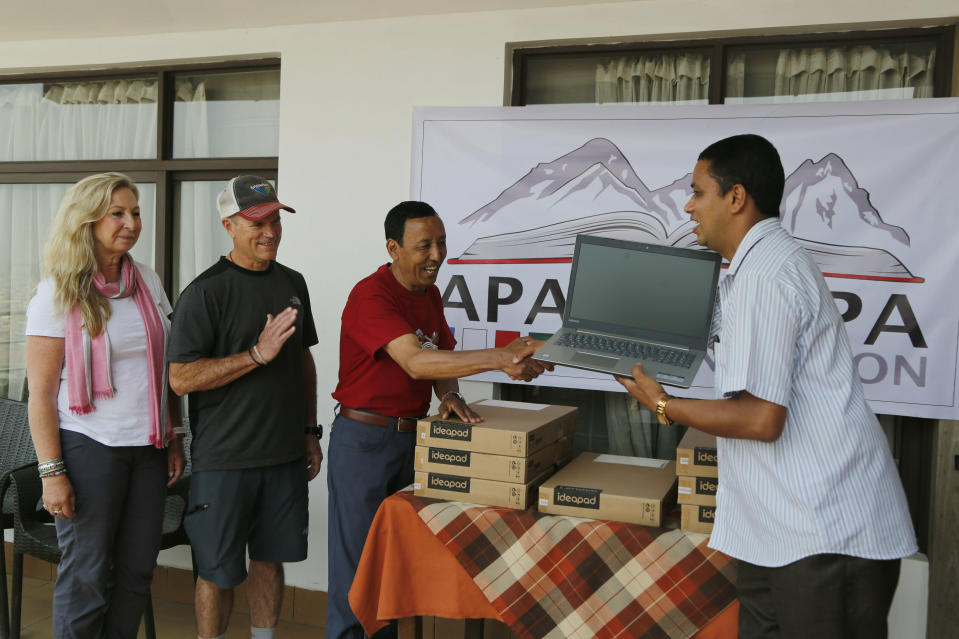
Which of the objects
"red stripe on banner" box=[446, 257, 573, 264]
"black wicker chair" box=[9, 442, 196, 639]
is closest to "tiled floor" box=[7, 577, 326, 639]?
"black wicker chair" box=[9, 442, 196, 639]

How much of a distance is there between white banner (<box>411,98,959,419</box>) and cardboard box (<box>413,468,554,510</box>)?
1146mm

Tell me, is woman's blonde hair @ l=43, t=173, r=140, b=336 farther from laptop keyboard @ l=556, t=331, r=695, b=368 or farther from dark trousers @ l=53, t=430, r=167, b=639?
laptop keyboard @ l=556, t=331, r=695, b=368

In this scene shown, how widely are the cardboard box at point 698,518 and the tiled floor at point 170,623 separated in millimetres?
2285

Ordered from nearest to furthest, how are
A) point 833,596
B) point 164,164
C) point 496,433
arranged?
point 833,596, point 496,433, point 164,164

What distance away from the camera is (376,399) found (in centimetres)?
276

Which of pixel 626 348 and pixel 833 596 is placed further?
pixel 626 348

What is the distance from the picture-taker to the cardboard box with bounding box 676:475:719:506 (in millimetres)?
2236

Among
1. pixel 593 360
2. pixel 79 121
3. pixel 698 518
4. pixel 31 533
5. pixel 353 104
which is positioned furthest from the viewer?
pixel 79 121

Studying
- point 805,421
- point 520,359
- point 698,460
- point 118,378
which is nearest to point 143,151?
point 118,378

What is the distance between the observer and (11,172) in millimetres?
4633

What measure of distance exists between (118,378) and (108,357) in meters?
0.08

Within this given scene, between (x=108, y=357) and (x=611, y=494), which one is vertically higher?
(x=108, y=357)

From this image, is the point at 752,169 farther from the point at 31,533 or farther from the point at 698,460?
the point at 31,533

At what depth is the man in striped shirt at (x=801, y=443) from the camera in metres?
1.73
